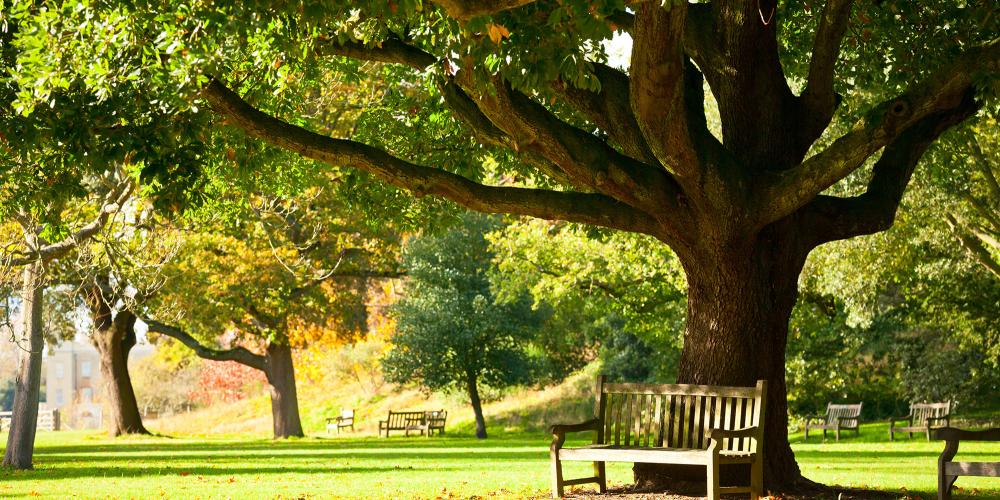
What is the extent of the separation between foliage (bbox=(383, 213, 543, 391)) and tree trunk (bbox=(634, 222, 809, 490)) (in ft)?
71.6

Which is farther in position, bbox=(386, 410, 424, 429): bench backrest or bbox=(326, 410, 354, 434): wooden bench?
bbox=(326, 410, 354, 434): wooden bench

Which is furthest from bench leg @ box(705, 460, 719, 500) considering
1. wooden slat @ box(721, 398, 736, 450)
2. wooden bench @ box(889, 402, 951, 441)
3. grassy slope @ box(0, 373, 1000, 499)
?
wooden bench @ box(889, 402, 951, 441)

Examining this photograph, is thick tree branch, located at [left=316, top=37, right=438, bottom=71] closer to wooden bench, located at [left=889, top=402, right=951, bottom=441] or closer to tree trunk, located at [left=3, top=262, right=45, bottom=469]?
tree trunk, located at [left=3, top=262, right=45, bottom=469]

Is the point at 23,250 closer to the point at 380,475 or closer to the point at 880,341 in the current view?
the point at 380,475

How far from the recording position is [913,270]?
24312 mm

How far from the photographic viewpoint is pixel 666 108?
9359 millimetres

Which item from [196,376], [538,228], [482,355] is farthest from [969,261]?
[196,376]

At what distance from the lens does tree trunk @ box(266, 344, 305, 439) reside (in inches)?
1339

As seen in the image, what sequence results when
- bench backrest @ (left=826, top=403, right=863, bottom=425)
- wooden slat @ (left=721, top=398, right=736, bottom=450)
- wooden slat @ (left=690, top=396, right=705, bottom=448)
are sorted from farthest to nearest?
bench backrest @ (left=826, top=403, right=863, bottom=425) < wooden slat @ (left=690, top=396, right=705, bottom=448) < wooden slat @ (left=721, top=398, right=736, bottom=450)

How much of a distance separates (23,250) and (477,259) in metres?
16.9

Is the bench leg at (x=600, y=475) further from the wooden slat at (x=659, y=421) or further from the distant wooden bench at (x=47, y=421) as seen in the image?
the distant wooden bench at (x=47, y=421)

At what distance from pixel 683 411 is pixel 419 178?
357cm

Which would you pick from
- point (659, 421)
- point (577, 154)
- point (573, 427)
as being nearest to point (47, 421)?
point (573, 427)

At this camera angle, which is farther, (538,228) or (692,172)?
(538,228)
